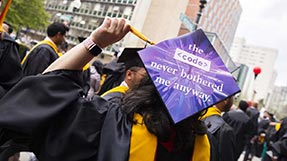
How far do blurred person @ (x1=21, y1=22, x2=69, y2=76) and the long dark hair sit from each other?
2.22 m

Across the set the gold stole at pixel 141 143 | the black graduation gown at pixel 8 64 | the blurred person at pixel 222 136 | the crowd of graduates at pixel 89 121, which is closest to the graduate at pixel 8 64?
the black graduation gown at pixel 8 64

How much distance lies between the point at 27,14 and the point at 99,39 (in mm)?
32775

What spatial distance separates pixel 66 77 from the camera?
55.6 inches

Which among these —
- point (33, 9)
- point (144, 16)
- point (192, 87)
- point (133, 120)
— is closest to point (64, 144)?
point (133, 120)

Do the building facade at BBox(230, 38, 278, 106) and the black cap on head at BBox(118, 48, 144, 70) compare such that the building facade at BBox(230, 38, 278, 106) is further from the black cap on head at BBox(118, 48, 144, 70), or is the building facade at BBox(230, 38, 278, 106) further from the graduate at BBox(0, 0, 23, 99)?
the graduate at BBox(0, 0, 23, 99)

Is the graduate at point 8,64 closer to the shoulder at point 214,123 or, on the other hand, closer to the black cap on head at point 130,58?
Result: the black cap on head at point 130,58

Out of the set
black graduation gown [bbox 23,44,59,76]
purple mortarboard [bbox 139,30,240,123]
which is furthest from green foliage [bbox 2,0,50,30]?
purple mortarboard [bbox 139,30,240,123]

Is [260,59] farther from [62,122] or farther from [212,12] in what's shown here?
[62,122]

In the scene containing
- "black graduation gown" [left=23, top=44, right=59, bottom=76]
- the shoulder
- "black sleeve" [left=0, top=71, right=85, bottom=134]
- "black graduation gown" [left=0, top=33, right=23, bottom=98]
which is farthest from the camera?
"black graduation gown" [left=23, top=44, right=59, bottom=76]

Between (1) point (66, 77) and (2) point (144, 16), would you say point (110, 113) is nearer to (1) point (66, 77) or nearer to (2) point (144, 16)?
(1) point (66, 77)

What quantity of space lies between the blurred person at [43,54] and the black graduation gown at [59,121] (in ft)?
7.00

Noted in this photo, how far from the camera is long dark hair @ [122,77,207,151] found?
140cm

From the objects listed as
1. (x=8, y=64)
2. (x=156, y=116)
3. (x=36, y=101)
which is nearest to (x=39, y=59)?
(x=8, y=64)

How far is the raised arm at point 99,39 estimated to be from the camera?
1402 mm
